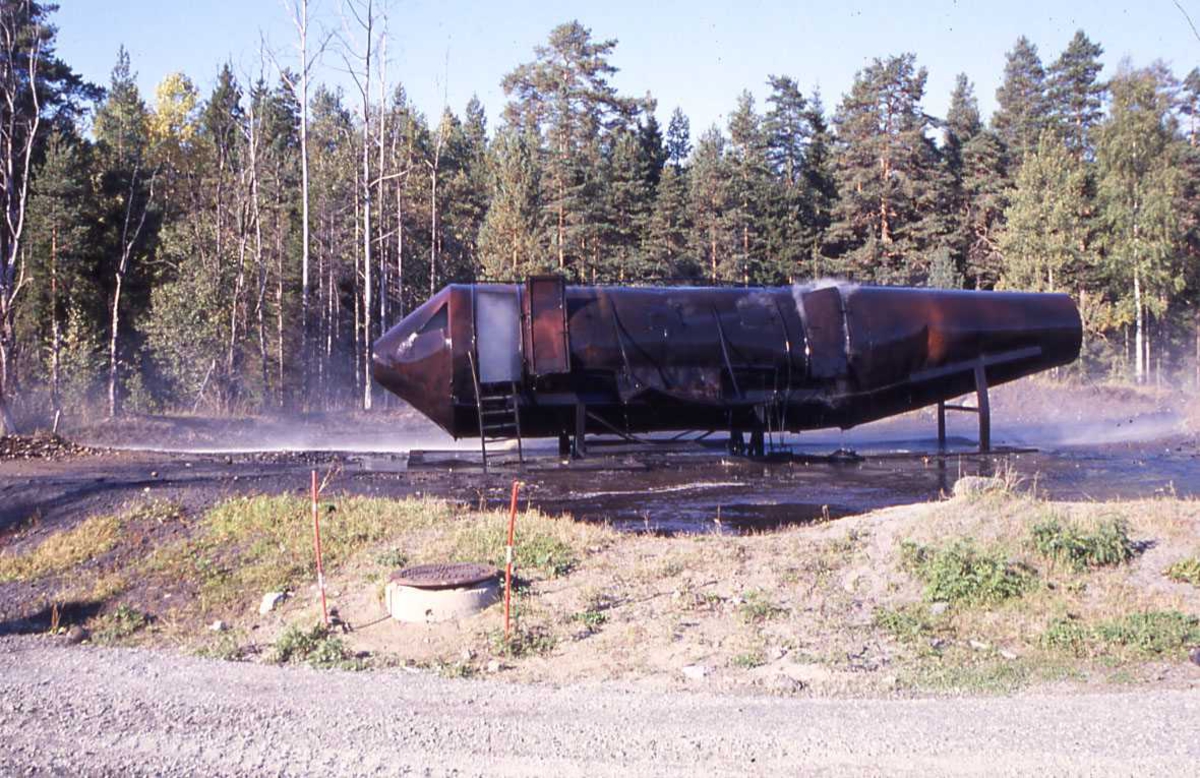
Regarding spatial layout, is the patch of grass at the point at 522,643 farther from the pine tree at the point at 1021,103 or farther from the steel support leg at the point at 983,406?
the pine tree at the point at 1021,103

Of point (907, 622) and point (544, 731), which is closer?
point (544, 731)

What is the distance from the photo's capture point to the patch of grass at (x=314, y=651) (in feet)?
26.6

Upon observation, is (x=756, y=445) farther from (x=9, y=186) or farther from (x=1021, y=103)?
(x=1021, y=103)

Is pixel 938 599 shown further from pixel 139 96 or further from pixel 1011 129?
pixel 139 96

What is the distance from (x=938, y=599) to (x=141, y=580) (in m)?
7.58

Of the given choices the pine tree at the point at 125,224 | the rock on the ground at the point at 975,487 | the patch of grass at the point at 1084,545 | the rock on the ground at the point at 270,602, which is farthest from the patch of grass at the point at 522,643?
the pine tree at the point at 125,224

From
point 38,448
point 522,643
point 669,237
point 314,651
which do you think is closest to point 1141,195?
point 669,237

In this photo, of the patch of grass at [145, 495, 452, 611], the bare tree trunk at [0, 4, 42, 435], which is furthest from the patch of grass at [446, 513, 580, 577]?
the bare tree trunk at [0, 4, 42, 435]

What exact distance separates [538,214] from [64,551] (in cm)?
3416

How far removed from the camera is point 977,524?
1086cm

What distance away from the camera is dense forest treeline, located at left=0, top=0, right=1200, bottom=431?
37.9 m

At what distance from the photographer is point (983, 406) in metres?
19.0

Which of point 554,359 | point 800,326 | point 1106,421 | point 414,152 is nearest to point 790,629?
point 554,359

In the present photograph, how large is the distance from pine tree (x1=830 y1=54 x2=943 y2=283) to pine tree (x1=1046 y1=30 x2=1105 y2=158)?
819cm
